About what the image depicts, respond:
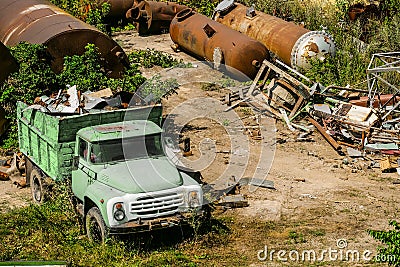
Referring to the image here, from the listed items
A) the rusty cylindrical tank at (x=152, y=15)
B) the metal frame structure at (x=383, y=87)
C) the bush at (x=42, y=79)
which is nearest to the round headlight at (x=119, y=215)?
the bush at (x=42, y=79)

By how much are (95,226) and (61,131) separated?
2026 millimetres

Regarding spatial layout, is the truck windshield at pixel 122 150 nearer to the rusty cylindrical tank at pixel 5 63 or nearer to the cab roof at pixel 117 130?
the cab roof at pixel 117 130

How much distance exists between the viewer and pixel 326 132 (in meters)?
17.3

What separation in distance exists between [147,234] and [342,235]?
3513mm

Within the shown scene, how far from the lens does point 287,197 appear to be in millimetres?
13617

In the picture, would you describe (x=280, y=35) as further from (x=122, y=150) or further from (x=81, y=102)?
(x=122, y=150)

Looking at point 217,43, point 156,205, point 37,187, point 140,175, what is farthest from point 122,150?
point 217,43

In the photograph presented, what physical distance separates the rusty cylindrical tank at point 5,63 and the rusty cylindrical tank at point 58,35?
103cm

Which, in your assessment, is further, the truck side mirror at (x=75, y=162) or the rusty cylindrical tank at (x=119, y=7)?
the rusty cylindrical tank at (x=119, y=7)

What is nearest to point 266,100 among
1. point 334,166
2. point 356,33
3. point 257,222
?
point 334,166

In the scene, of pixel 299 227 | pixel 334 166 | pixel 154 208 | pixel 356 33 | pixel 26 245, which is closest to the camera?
pixel 154 208

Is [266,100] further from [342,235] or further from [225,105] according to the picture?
[342,235]

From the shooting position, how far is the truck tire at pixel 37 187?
513 inches

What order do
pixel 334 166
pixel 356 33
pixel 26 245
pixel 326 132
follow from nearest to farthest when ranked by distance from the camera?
pixel 26 245 < pixel 334 166 < pixel 326 132 < pixel 356 33
